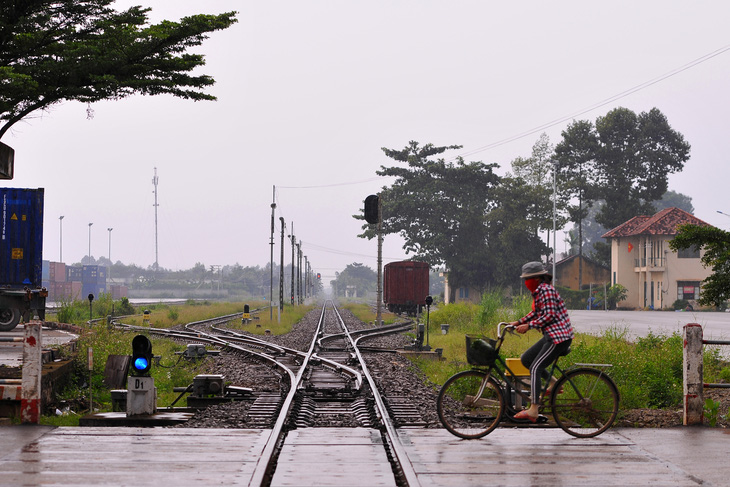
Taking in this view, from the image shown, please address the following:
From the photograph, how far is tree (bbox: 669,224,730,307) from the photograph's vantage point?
11062 mm

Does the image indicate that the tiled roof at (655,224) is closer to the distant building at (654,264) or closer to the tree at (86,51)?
the distant building at (654,264)

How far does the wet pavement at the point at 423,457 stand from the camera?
251 inches

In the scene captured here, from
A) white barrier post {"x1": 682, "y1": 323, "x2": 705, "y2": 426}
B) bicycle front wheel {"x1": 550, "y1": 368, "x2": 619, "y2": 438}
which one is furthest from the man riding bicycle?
white barrier post {"x1": 682, "y1": 323, "x2": 705, "y2": 426}

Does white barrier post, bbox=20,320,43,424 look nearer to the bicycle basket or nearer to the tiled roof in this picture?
the bicycle basket

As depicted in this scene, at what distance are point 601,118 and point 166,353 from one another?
70680 mm

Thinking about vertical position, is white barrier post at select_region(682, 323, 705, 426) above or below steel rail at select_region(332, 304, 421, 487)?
above

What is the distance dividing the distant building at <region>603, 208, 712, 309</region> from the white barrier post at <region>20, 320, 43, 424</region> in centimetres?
5980

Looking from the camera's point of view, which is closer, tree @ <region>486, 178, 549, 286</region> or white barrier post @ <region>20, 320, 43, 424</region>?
white barrier post @ <region>20, 320, 43, 424</region>

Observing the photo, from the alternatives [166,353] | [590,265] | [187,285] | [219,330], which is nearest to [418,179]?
[590,265]

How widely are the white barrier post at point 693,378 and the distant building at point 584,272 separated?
6922 centimetres

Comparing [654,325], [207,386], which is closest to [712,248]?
[207,386]

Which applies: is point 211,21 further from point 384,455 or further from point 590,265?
point 590,265

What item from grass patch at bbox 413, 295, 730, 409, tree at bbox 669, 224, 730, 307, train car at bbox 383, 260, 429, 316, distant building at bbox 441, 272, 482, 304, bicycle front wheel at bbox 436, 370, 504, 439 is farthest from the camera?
distant building at bbox 441, 272, 482, 304

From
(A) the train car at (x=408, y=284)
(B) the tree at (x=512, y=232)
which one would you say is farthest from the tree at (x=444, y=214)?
(A) the train car at (x=408, y=284)
